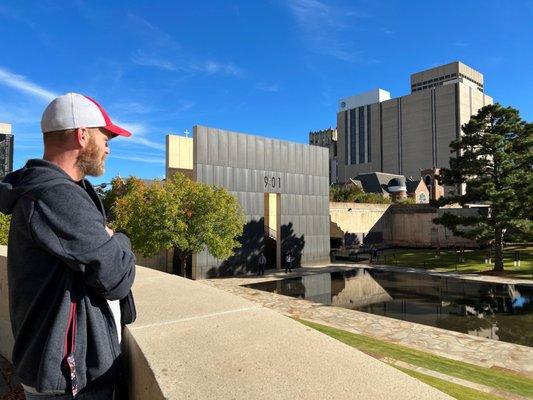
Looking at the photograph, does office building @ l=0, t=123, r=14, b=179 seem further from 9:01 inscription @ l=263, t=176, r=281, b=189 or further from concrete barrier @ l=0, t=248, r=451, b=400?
concrete barrier @ l=0, t=248, r=451, b=400

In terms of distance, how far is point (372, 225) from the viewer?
43.2m

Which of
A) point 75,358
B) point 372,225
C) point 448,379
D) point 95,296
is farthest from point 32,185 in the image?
point 372,225

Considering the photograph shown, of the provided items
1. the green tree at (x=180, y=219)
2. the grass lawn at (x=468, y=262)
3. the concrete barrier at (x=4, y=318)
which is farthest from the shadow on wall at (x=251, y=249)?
the concrete barrier at (x=4, y=318)

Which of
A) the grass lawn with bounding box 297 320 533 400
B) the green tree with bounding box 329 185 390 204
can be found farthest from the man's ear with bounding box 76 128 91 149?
the green tree with bounding box 329 185 390 204

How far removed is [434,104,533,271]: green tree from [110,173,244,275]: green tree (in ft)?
47.9

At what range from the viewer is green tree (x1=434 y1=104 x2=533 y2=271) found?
23094 millimetres

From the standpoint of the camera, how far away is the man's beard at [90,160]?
185 cm

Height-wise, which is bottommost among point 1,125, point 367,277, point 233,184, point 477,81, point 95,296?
point 367,277

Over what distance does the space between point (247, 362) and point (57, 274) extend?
930 mm

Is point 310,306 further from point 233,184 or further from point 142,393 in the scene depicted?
point 142,393

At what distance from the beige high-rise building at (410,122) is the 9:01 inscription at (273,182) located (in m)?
89.6

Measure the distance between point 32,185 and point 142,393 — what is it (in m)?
1.06

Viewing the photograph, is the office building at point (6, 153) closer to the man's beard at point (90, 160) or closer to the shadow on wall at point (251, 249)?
the shadow on wall at point (251, 249)

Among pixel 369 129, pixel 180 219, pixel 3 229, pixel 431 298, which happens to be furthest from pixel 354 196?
pixel 369 129
